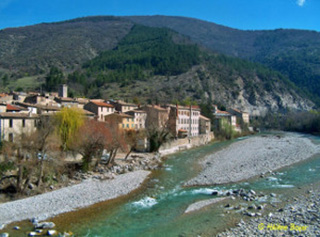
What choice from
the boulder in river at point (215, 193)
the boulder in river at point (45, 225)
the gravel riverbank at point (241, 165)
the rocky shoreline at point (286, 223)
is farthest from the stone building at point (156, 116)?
the boulder in river at point (45, 225)

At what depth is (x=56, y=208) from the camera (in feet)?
→ 68.0

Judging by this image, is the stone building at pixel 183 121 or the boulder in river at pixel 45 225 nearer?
the boulder in river at pixel 45 225

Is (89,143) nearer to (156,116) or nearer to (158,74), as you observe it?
(156,116)

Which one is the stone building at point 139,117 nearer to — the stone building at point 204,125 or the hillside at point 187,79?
the stone building at point 204,125

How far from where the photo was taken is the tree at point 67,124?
1425 inches

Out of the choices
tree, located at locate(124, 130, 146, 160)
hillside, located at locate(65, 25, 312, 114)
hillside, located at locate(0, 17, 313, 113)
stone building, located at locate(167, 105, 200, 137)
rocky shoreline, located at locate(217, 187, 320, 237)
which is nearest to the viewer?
rocky shoreline, located at locate(217, 187, 320, 237)

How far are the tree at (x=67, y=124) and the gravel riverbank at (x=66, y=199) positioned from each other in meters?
9.70

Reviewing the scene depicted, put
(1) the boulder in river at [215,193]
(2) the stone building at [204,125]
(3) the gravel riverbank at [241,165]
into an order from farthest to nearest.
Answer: (2) the stone building at [204,125] < (3) the gravel riverbank at [241,165] < (1) the boulder in river at [215,193]

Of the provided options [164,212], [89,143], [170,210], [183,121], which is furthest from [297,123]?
[164,212]

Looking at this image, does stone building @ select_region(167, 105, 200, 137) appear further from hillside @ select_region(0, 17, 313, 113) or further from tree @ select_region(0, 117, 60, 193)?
tree @ select_region(0, 117, 60, 193)

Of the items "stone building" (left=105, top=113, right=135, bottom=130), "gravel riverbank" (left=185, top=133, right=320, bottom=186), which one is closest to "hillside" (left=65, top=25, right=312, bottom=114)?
"stone building" (left=105, top=113, right=135, bottom=130)

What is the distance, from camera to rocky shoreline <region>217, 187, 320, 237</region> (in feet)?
51.2

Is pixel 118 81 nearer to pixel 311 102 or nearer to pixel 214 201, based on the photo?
pixel 214 201

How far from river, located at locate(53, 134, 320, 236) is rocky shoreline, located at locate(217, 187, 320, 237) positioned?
45.5 inches
